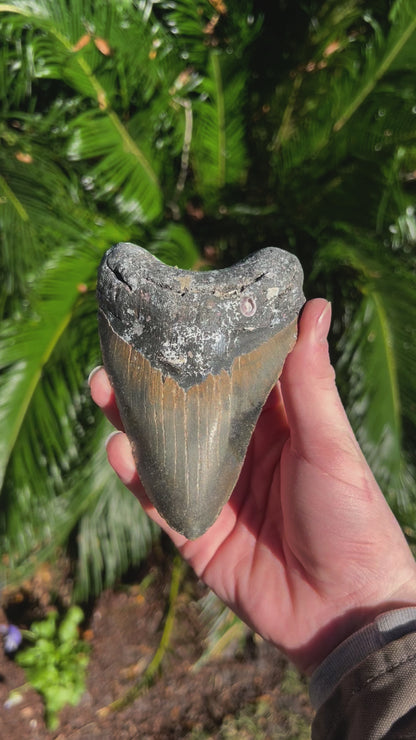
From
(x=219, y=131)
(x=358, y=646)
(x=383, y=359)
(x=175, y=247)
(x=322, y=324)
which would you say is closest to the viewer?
(x=358, y=646)

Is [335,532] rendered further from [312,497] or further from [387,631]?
[387,631]

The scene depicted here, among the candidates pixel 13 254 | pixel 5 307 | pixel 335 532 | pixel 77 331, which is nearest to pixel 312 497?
pixel 335 532

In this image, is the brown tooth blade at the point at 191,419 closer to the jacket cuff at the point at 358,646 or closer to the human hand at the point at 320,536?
the human hand at the point at 320,536

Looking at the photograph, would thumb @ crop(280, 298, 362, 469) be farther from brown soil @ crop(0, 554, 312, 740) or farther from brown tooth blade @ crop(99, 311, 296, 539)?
brown soil @ crop(0, 554, 312, 740)

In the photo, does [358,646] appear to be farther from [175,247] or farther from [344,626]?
[175,247]

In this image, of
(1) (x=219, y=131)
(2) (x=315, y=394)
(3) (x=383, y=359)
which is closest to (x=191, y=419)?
(2) (x=315, y=394)

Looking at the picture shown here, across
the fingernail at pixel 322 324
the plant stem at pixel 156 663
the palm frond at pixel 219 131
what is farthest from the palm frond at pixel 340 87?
the plant stem at pixel 156 663

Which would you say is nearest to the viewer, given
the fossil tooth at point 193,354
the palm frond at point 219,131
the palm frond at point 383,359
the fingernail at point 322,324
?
the fossil tooth at point 193,354
